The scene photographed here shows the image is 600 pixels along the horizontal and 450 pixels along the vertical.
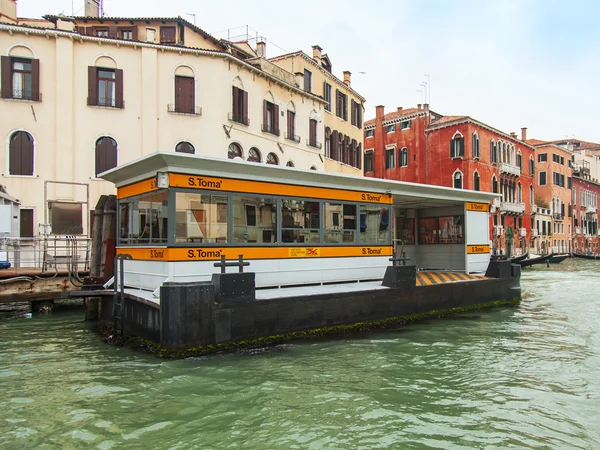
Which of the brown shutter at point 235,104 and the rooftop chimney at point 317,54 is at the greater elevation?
the rooftop chimney at point 317,54

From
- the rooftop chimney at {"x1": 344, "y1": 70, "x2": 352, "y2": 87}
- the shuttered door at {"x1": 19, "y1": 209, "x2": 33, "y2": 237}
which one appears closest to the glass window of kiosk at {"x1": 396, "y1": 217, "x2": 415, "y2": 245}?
the shuttered door at {"x1": 19, "y1": 209, "x2": 33, "y2": 237}

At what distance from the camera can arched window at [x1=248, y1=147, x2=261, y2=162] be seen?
2250 cm

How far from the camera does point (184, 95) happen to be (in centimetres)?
2036

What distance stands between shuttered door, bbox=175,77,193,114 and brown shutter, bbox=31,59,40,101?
17.4 ft

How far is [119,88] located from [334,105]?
1370cm

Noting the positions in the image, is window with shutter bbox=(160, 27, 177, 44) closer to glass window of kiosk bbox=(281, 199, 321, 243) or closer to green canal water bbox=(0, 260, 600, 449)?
glass window of kiosk bbox=(281, 199, 321, 243)

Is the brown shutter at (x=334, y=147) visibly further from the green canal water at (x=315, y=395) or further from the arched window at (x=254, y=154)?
the green canal water at (x=315, y=395)

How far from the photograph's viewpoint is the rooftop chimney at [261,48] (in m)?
25.5

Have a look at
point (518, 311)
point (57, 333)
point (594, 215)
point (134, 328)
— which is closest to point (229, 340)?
point (134, 328)

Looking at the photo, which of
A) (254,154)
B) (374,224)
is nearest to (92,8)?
(254,154)

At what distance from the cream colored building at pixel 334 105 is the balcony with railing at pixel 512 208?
1768 cm

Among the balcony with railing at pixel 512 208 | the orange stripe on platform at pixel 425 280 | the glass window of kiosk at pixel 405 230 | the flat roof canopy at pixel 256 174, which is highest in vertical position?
the balcony with railing at pixel 512 208

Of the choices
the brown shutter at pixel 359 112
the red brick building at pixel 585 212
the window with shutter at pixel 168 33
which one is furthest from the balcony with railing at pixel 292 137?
the red brick building at pixel 585 212

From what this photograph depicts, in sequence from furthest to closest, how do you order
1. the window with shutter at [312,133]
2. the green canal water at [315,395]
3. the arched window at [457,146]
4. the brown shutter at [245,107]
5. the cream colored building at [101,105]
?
the arched window at [457,146]
the window with shutter at [312,133]
the brown shutter at [245,107]
the cream colored building at [101,105]
the green canal water at [315,395]
